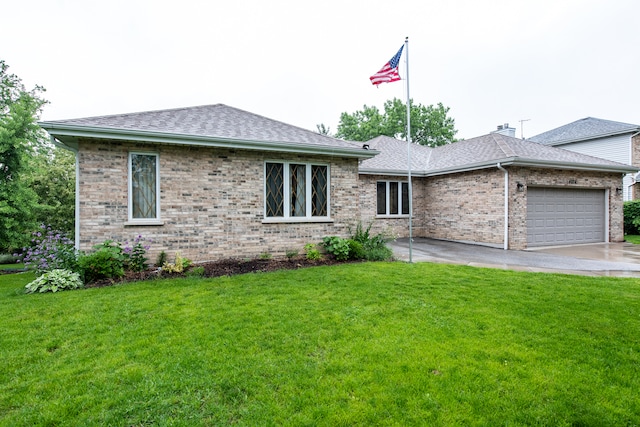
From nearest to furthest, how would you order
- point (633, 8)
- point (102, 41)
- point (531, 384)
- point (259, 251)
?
point (531, 384), point (259, 251), point (633, 8), point (102, 41)

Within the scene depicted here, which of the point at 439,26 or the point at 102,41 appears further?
the point at 102,41

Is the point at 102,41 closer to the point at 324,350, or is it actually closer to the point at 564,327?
the point at 324,350

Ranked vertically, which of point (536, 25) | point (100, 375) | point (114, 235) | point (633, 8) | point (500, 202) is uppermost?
point (536, 25)

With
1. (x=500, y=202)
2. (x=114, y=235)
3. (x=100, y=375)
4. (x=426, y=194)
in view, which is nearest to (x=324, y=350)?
(x=100, y=375)

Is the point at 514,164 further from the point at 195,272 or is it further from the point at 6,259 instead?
the point at 6,259

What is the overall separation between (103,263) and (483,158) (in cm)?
1257

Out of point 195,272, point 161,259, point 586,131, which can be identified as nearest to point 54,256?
point 161,259

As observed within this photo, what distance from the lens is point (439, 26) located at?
44.4 ft

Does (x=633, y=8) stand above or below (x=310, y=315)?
above

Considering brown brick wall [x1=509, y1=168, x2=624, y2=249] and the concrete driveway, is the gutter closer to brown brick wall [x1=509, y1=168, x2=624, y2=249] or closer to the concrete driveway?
brown brick wall [x1=509, y1=168, x2=624, y2=249]

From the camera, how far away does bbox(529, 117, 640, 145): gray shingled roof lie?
19.5m

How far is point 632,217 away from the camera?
16.0m

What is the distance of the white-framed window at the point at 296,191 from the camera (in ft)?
28.8

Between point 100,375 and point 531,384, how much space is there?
3837 mm
